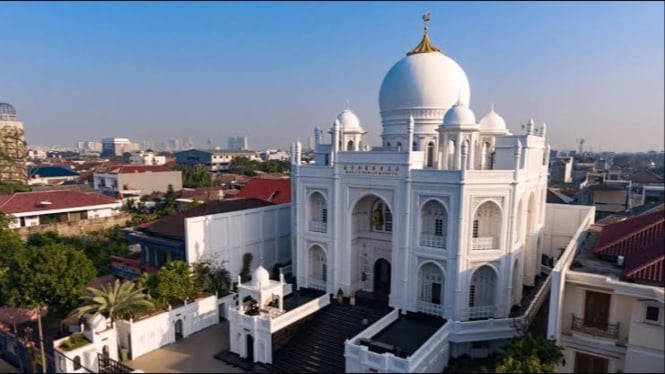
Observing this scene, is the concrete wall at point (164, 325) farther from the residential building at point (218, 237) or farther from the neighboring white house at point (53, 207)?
the neighboring white house at point (53, 207)

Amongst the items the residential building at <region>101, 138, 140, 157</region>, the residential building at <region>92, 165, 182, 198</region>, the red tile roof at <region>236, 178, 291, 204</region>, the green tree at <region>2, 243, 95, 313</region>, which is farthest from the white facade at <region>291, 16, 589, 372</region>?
the residential building at <region>101, 138, 140, 157</region>

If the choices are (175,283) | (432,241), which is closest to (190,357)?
(175,283)

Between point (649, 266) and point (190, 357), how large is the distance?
16855mm

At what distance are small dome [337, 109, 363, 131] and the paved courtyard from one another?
12738 mm

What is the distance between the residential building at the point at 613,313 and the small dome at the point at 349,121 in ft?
42.8

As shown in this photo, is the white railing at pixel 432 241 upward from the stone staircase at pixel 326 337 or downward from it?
upward

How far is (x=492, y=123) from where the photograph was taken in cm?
2162

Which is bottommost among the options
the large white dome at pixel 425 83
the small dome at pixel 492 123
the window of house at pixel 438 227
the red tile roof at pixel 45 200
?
the red tile roof at pixel 45 200

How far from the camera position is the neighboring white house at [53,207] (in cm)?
3394

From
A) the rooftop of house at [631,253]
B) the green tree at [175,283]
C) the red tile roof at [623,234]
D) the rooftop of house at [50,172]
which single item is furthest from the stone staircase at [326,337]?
the rooftop of house at [50,172]

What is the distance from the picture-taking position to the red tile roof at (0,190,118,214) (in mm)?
34125

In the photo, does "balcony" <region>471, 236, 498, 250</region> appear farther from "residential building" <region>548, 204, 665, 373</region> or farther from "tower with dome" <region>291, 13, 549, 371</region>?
"residential building" <region>548, 204, 665, 373</region>

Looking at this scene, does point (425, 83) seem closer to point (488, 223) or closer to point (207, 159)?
point (488, 223)

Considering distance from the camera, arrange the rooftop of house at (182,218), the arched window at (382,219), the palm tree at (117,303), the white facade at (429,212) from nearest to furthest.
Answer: the palm tree at (117,303), the white facade at (429,212), the arched window at (382,219), the rooftop of house at (182,218)
